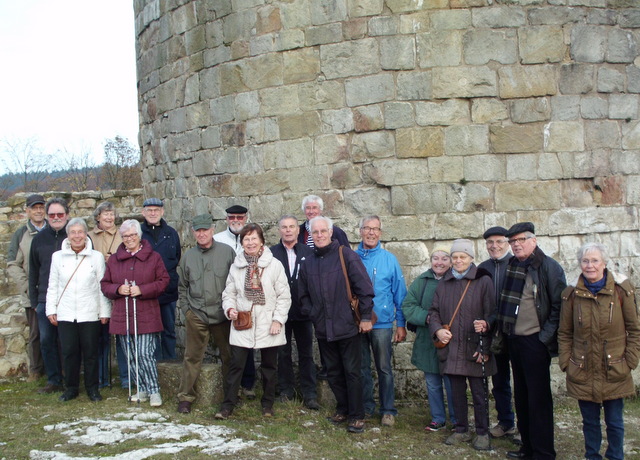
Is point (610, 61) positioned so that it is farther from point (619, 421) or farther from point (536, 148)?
point (619, 421)

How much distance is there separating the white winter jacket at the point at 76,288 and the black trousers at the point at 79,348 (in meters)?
0.10

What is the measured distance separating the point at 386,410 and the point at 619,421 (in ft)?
6.29

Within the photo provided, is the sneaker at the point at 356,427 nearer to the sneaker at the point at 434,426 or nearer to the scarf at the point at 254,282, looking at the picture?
the sneaker at the point at 434,426

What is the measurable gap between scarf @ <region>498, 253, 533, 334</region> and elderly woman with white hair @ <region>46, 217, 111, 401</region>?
144 inches

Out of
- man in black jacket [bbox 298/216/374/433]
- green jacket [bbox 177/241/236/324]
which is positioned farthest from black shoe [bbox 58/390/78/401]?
man in black jacket [bbox 298/216/374/433]

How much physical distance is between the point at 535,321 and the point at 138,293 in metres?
3.43

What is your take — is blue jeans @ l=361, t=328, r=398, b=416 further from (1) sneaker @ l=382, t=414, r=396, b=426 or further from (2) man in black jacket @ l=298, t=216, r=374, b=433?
(2) man in black jacket @ l=298, t=216, r=374, b=433

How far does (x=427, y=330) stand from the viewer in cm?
557

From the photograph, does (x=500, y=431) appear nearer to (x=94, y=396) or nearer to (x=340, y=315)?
(x=340, y=315)

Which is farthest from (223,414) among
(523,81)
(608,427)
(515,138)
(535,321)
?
(523,81)

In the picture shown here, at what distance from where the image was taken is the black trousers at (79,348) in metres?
6.39

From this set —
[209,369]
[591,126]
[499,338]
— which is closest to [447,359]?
[499,338]

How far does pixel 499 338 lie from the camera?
16.6 feet

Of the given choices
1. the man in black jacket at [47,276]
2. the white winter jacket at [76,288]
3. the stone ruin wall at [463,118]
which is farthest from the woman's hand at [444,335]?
the man in black jacket at [47,276]
